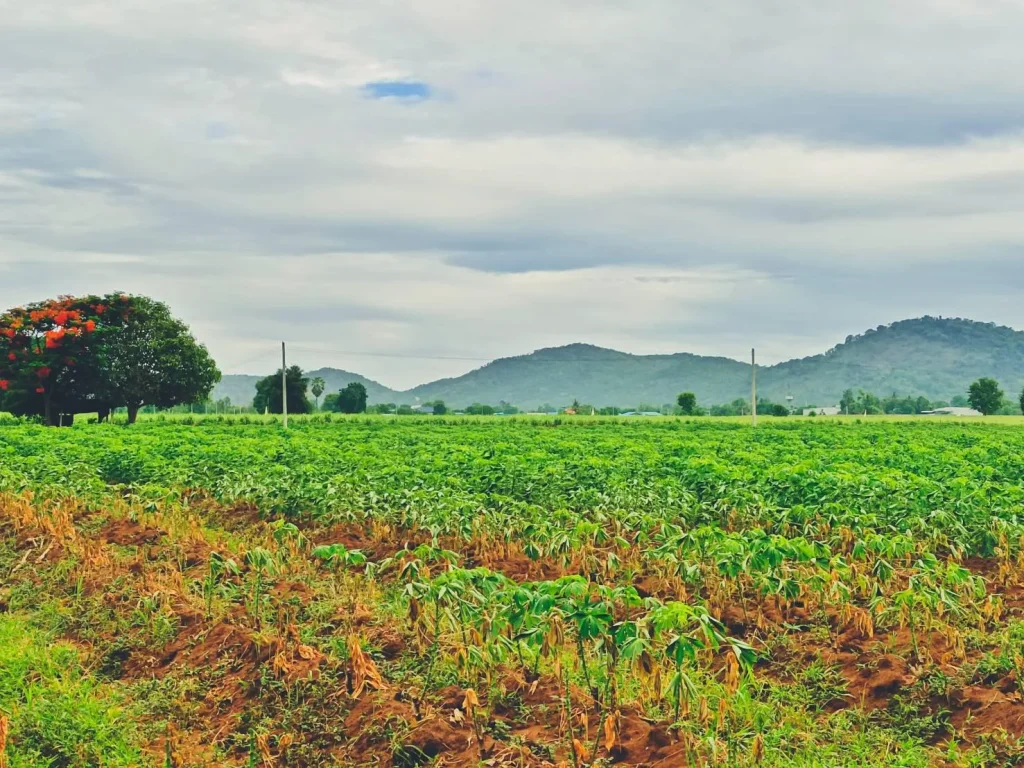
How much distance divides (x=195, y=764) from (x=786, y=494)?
28.7ft

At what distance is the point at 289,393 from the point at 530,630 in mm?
80055

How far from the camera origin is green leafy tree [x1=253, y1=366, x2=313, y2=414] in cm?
8212

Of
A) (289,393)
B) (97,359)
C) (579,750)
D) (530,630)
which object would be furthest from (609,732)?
(289,393)

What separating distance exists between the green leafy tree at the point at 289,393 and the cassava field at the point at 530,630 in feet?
227

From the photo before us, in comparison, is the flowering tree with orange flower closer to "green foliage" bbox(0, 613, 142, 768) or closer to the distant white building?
"green foliage" bbox(0, 613, 142, 768)

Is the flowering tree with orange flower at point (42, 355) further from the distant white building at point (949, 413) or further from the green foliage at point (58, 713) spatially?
the distant white building at point (949, 413)

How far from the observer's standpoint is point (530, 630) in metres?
5.87

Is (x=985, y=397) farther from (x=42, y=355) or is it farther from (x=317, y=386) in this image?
(x=42, y=355)

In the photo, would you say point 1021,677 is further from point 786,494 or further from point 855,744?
point 786,494

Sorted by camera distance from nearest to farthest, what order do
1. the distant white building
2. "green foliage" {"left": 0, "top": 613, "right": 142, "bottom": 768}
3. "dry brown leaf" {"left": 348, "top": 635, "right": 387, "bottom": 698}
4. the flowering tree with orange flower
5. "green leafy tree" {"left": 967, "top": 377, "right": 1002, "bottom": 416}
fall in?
"green foliage" {"left": 0, "top": 613, "right": 142, "bottom": 768}, "dry brown leaf" {"left": 348, "top": 635, "right": 387, "bottom": 698}, the flowering tree with orange flower, "green leafy tree" {"left": 967, "top": 377, "right": 1002, "bottom": 416}, the distant white building

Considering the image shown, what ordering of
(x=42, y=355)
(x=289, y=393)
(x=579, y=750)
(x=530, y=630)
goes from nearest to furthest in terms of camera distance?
(x=579, y=750), (x=530, y=630), (x=42, y=355), (x=289, y=393)

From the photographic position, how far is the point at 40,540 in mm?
11930

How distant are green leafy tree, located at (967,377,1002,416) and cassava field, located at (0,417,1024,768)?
346 feet

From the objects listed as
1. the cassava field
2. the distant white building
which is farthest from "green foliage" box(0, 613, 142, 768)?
the distant white building
